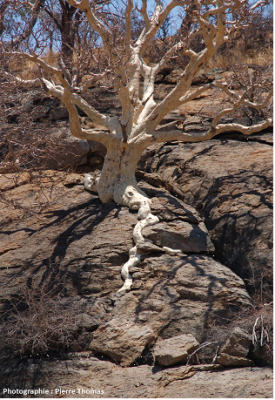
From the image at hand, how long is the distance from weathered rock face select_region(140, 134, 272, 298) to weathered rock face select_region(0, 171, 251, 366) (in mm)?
339

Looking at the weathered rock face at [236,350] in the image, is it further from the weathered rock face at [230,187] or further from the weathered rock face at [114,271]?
the weathered rock face at [230,187]

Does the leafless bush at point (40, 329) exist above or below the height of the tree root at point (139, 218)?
below

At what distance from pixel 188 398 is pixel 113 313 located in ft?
4.87

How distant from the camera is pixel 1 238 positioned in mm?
6410

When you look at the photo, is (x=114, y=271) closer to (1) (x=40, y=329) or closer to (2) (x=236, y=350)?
(1) (x=40, y=329)

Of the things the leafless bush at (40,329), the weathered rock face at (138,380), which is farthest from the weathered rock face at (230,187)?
the leafless bush at (40,329)

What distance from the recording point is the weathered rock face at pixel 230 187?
227 inches

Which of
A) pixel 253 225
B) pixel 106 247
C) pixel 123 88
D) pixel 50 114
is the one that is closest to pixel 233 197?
pixel 253 225

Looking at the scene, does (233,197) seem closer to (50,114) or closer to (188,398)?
(188,398)

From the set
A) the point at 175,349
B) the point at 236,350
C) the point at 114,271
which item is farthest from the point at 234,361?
the point at 114,271

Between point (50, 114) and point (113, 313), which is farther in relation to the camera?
point (50, 114)

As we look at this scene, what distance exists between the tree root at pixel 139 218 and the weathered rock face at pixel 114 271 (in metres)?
0.10

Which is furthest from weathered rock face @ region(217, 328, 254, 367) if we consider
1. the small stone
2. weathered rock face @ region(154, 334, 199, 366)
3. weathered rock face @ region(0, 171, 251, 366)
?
weathered rock face @ region(0, 171, 251, 366)

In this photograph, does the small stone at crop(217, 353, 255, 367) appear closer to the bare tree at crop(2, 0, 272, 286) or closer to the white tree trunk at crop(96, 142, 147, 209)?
the bare tree at crop(2, 0, 272, 286)
